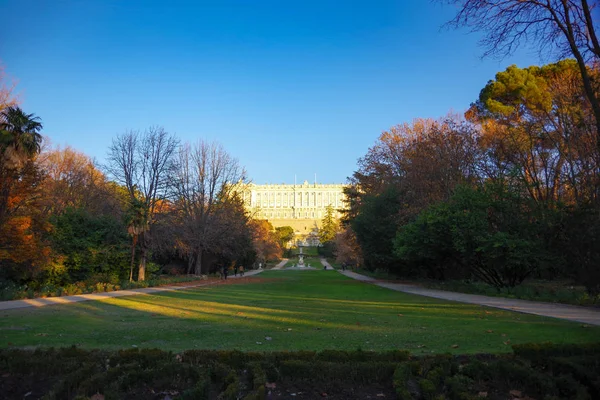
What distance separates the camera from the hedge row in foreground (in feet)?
16.1

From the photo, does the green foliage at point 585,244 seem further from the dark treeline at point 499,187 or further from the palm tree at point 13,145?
the palm tree at point 13,145

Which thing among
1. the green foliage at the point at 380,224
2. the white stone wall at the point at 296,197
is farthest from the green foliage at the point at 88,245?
the white stone wall at the point at 296,197

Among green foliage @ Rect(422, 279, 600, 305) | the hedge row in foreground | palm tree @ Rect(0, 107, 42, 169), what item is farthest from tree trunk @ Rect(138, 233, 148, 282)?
the hedge row in foreground

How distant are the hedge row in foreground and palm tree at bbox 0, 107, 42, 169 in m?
15.3

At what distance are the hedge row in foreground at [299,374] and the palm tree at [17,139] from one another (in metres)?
15.3

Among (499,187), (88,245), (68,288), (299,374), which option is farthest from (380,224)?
(299,374)

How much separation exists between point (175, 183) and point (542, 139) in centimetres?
2682

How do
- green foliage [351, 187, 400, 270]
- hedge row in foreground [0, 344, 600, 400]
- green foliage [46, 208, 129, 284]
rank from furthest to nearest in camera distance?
1. green foliage [351, 187, 400, 270]
2. green foliage [46, 208, 129, 284]
3. hedge row in foreground [0, 344, 600, 400]

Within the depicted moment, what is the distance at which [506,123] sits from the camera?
86.0ft

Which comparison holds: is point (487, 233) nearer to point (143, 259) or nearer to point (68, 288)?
point (68, 288)

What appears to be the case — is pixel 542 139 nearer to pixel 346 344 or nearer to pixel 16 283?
pixel 346 344

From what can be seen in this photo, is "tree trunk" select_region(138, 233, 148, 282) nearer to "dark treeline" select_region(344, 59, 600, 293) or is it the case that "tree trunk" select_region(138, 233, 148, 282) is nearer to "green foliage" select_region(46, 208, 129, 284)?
"green foliage" select_region(46, 208, 129, 284)

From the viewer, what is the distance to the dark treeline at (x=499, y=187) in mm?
18328

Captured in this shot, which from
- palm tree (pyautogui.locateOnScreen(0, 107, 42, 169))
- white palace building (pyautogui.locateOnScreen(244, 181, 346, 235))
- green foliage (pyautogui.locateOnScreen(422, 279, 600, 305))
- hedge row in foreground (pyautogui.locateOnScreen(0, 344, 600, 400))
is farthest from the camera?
white palace building (pyautogui.locateOnScreen(244, 181, 346, 235))
